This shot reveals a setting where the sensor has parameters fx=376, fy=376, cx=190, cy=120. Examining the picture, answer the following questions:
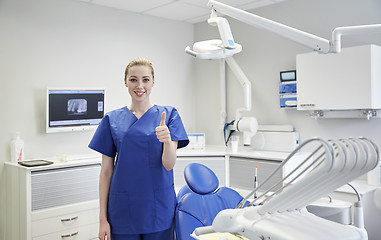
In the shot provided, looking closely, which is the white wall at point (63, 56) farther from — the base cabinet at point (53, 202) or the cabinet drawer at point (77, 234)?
the cabinet drawer at point (77, 234)

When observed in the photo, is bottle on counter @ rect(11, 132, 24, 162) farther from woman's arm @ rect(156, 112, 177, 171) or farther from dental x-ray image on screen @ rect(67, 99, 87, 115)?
woman's arm @ rect(156, 112, 177, 171)

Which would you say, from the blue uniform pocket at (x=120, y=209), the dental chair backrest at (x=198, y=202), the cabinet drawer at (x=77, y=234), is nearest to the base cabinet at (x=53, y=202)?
the cabinet drawer at (x=77, y=234)

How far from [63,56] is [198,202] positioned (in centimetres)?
223

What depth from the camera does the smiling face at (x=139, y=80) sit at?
183 cm

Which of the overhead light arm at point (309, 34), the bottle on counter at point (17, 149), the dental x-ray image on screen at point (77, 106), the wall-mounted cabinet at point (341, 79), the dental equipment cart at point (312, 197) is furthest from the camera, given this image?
the dental x-ray image on screen at point (77, 106)

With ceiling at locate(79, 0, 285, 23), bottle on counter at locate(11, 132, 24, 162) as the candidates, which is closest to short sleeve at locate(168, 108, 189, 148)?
bottle on counter at locate(11, 132, 24, 162)

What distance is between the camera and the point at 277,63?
375 cm

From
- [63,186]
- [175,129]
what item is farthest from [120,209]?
[63,186]

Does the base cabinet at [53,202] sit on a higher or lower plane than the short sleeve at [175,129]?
lower

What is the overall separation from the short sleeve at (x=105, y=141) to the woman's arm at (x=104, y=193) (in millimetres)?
33

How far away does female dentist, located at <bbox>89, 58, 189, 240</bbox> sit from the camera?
5.97 feet

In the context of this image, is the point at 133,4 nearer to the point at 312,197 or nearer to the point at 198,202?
the point at 198,202

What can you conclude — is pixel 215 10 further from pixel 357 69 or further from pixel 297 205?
pixel 357 69

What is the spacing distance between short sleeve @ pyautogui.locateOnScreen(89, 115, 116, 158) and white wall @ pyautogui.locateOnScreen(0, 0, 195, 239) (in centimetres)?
163
